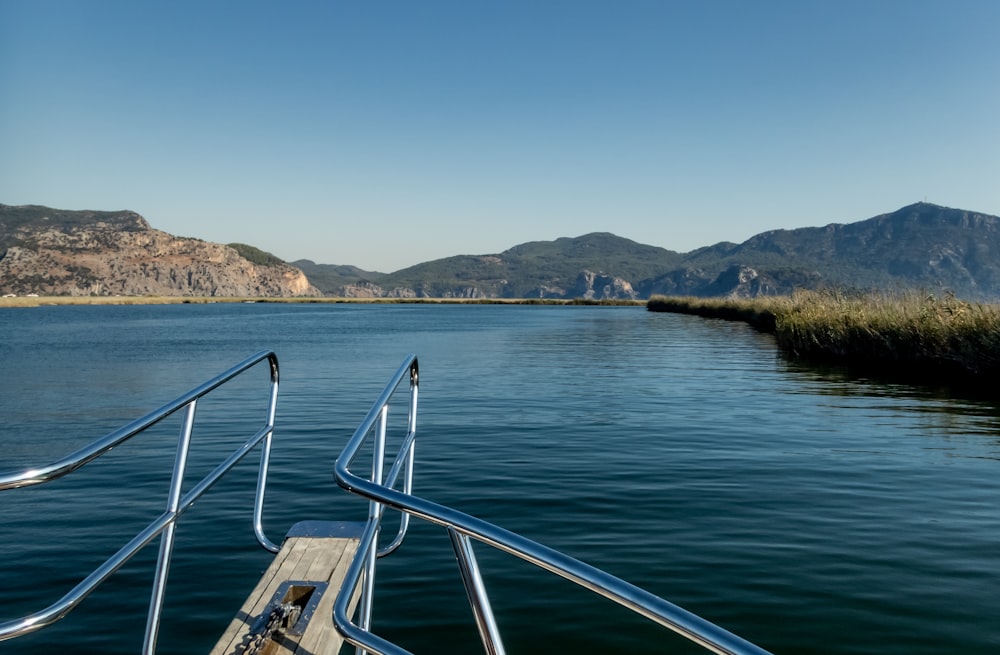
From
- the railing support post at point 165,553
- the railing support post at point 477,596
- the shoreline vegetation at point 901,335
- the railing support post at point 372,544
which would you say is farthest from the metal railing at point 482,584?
the shoreline vegetation at point 901,335

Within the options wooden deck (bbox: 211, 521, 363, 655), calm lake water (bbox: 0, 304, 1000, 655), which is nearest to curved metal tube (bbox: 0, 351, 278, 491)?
wooden deck (bbox: 211, 521, 363, 655)

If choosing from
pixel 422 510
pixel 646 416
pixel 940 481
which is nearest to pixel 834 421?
pixel 646 416

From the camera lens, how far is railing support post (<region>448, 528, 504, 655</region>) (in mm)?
2422

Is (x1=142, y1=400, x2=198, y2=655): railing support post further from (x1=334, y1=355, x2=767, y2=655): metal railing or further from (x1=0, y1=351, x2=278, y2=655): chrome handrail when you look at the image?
(x1=334, y1=355, x2=767, y2=655): metal railing

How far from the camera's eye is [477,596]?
2477mm

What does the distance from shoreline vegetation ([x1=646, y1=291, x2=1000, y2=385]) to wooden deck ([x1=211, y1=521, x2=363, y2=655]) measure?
726 inches

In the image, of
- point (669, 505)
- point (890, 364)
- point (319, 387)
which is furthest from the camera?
point (890, 364)

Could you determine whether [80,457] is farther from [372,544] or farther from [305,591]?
[305,591]

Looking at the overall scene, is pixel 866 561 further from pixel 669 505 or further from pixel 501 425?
pixel 501 425

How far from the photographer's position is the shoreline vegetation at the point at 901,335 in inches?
759

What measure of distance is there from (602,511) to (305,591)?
4508 millimetres

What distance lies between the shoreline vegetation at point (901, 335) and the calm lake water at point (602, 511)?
83.0 inches

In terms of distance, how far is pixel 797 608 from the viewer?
554 centimetres

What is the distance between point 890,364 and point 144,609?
77.9ft
